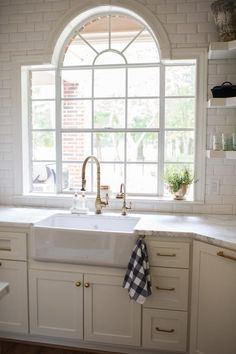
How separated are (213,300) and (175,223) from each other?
0.58 meters

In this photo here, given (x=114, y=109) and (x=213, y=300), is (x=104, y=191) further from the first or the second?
(x=213, y=300)

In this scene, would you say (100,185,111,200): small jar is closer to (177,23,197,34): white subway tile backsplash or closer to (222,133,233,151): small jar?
(222,133,233,151): small jar

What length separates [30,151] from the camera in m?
3.25

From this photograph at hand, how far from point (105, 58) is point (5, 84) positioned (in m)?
0.93

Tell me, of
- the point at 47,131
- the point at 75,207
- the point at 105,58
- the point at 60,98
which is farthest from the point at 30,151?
the point at 105,58

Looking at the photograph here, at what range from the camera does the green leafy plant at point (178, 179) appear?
2.83 metres

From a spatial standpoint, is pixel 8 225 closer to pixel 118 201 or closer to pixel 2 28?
pixel 118 201

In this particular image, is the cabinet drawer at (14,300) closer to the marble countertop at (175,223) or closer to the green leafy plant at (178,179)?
the marble countertop at (175,223)

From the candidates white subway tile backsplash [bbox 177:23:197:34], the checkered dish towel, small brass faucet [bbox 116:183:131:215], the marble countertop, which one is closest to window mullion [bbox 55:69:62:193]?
the marble countertop

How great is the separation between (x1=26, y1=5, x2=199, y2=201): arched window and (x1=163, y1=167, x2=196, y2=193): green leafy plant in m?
0.16

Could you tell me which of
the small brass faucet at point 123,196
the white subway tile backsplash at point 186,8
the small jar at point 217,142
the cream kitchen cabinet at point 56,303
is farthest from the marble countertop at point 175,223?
the white subway tile backsplash at point 186,8

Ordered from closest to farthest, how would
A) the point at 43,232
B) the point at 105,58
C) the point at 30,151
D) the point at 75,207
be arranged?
1. the point at 43,232
2. the point at 75,207
3. the point at 105,58
4. the point at 30,151

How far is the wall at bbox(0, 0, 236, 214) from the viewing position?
2.75 metres

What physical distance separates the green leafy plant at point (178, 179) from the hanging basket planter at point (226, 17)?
41.5 inches
